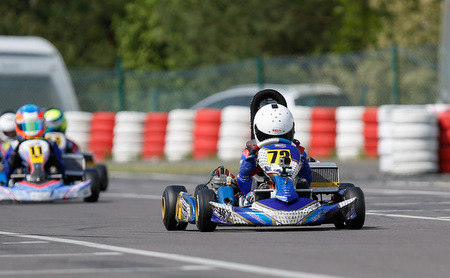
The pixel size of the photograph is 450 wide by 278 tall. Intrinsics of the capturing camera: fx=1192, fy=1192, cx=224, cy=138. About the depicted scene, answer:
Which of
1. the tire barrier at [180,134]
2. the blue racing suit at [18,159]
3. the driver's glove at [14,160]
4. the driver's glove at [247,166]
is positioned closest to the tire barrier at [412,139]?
the blue racing suit at [18,159]

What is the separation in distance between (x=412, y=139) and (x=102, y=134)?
10.4 metres

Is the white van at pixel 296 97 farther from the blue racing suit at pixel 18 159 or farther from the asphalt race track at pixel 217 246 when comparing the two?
the asphalt race track at pixel 217 246

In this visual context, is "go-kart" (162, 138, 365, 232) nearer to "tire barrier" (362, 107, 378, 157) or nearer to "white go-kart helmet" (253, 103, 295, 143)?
"white go-kart helmet" (253, 103, 295, 143)

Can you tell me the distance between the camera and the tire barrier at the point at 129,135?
2708 centimetres

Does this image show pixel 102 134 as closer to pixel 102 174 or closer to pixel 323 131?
pixel 323 131

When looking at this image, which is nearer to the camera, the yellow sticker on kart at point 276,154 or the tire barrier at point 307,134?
the yellow sticker on kart at point 276,154

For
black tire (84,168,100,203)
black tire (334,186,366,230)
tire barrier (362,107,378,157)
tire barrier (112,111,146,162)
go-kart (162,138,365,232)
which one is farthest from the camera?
tire barrier (112,111,146,162)

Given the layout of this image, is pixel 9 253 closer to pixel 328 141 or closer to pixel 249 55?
pixel 328 141

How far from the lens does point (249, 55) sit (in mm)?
41938

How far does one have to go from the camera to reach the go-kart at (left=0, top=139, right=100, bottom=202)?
50.4 ft

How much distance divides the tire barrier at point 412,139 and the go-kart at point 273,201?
8.41 meters

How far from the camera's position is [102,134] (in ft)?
91.5

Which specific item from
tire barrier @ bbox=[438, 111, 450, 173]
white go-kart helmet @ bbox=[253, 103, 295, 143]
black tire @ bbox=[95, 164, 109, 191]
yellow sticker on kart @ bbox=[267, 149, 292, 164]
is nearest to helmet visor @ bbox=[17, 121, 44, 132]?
black tire @ bbox=[95, 164, 109, 191]

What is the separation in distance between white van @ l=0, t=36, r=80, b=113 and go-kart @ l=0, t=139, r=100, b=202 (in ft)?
42.1
